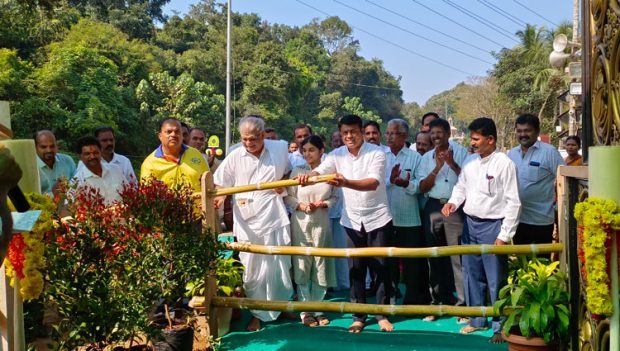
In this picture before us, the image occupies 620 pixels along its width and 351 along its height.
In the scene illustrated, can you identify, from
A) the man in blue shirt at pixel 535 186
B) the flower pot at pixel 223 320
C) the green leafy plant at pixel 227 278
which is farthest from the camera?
the man in blue shirt at pixel 535 186

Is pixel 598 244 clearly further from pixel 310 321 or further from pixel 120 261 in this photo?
pixel 310 321

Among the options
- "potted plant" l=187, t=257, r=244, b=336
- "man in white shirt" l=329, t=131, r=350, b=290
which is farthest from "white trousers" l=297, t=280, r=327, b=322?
"man in white shirt" l=329, t=131, r=350, b=290

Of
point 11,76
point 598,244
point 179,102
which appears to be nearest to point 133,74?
point 179,102

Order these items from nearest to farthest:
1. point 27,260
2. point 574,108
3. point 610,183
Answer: point 610,183, point 27,260, point 574,108

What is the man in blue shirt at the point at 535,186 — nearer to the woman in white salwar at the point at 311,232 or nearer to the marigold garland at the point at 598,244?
the woman in white salwar at the point at 311,232

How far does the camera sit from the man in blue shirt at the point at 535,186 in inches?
203

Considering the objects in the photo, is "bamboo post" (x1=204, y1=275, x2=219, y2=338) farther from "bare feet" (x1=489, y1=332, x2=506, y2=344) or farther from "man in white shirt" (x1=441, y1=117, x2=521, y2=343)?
"bare feet" (x1=489, y1=332, x2=506, y2=344)

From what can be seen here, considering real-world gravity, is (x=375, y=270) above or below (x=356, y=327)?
above

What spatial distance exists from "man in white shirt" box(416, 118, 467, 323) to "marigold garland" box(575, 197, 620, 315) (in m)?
3.12

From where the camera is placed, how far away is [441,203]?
582cm

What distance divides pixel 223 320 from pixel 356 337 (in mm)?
1138

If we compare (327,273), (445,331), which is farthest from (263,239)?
(445,331)

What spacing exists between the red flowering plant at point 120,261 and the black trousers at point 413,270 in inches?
97.4

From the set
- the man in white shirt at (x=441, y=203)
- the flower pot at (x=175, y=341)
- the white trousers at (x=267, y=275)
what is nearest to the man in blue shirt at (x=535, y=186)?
the man in white shirt at (x=441, y=203)
